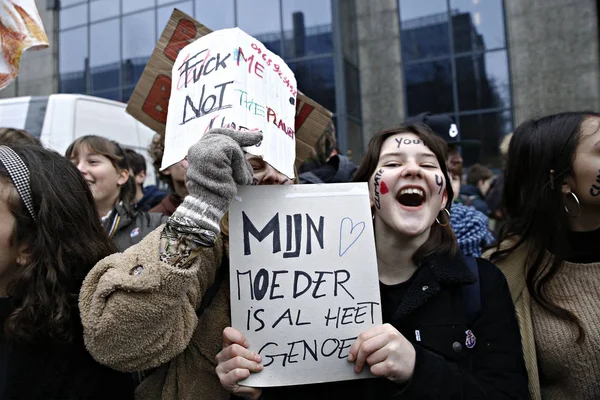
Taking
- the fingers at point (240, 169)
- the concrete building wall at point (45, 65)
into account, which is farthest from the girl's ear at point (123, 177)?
the concrete building wall at point (45, 65)

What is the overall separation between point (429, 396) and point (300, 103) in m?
1.15

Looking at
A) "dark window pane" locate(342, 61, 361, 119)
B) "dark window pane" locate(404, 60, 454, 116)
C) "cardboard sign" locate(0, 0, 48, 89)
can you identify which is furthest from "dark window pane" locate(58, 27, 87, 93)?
"cardboard sign" locate(0, 0, 48, 89)

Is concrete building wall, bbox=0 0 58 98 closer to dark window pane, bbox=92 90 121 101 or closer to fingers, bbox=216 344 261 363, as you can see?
dark window pane, bbox=92 90 121 101

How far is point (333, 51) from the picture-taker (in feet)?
41.9

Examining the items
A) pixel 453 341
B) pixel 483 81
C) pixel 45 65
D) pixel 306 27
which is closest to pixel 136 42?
pixel 45 65

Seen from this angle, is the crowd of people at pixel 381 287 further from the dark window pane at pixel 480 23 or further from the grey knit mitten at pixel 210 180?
the dark window pane at pixel 480 23

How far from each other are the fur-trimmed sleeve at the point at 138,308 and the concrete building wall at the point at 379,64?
11906 millimetres

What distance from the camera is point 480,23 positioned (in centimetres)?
1238

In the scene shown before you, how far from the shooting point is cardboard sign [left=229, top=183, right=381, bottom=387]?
151cm

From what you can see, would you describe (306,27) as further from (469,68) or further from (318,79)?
(469,68)

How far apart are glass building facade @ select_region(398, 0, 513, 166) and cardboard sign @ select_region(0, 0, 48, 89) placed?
11.0 meters

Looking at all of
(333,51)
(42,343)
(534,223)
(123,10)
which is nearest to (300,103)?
(534,223)

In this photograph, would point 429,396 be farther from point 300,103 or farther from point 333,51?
point 333,51

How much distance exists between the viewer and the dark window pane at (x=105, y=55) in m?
14.7
